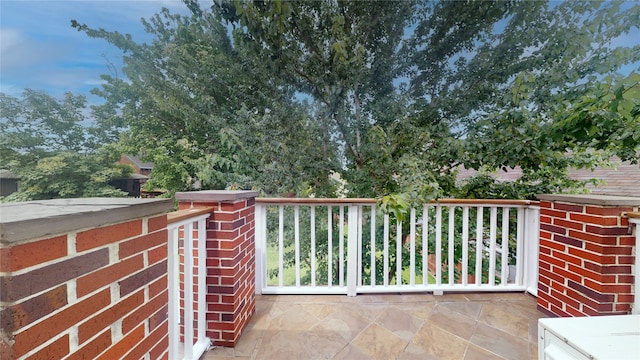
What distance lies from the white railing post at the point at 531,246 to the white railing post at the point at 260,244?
8.25 feet

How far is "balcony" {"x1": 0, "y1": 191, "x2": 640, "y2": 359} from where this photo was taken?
609mm

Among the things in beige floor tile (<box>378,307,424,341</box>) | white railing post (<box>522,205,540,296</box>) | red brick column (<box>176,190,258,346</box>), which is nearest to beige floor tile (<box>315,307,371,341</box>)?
beige floor tile (<box>378,307,424,341</box>)

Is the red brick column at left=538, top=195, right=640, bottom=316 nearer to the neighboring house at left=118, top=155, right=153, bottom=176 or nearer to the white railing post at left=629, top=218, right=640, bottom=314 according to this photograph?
the white railing post at left=629, top=218, right=640, bottom=314

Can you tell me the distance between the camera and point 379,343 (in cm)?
170

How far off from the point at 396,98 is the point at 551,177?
2283 millimetres

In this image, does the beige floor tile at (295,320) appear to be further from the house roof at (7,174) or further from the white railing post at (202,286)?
the house roof at (7,174)

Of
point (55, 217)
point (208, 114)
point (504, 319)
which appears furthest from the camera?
point (208, 114)

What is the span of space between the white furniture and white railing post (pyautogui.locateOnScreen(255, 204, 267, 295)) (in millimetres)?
1938

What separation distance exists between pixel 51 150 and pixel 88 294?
118 inches

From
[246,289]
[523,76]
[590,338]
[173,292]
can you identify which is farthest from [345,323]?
[523,76]

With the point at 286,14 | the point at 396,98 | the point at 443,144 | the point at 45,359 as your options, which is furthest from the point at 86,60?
the point at 443,144

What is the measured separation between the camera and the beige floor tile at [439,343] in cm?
160

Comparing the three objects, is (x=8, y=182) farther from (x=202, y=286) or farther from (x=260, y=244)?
(x=260, y=244)

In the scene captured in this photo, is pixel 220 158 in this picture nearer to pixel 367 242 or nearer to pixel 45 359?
pixel 367 242
